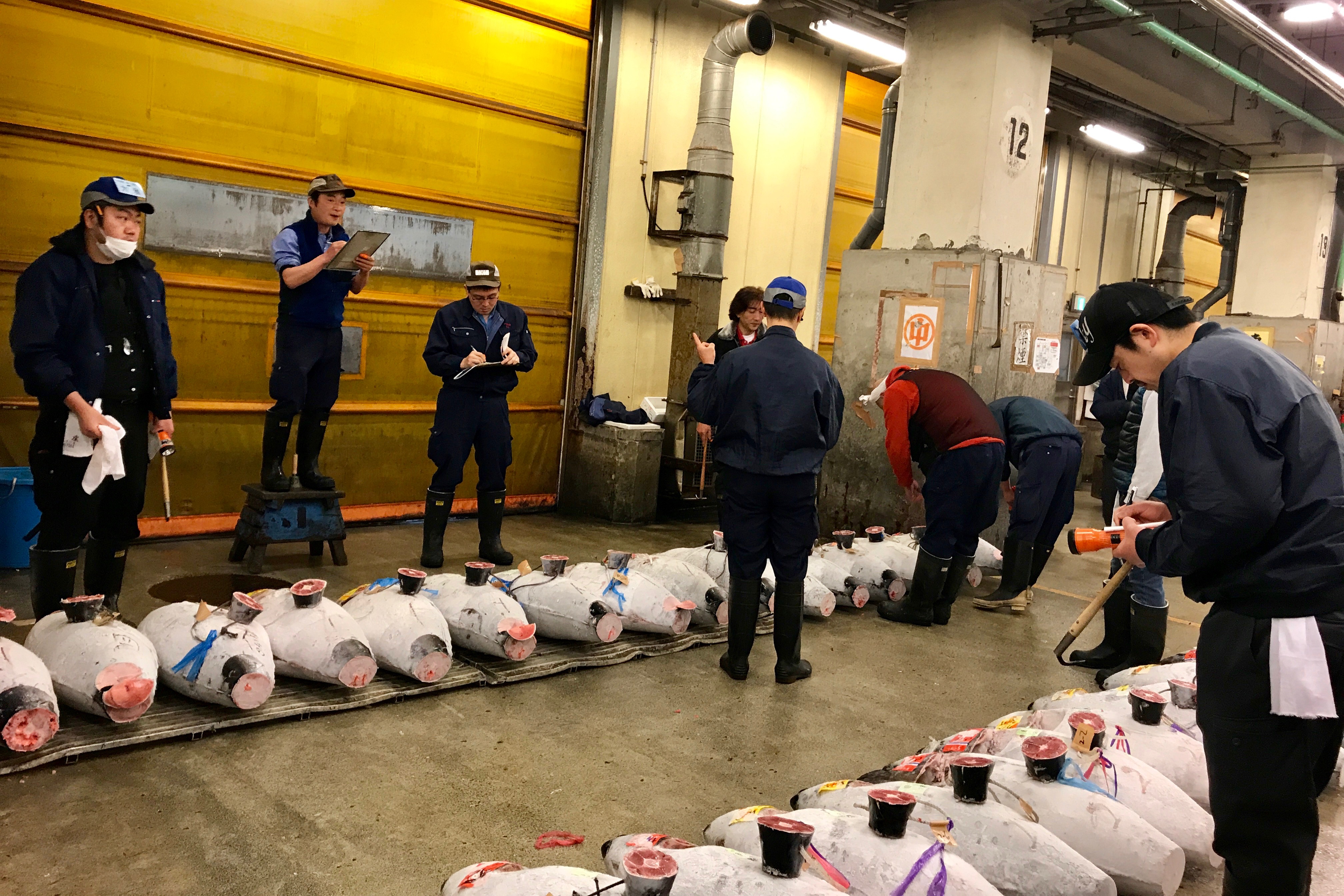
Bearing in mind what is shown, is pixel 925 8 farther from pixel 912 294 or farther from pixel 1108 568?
pixel 1108 568

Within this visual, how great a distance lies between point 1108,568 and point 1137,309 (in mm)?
5854

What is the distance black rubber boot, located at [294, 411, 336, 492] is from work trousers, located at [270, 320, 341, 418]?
1.9 inches

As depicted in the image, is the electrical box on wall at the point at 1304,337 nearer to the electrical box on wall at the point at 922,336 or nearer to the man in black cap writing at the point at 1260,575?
the electrical box on wall at the point at 922,336

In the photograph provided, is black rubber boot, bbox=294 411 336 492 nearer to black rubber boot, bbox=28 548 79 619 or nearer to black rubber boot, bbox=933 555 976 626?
black rubber boot, bbox=28 548 79 619

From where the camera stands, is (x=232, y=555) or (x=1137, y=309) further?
(x=232, y=555)

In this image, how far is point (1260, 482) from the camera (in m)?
2.04

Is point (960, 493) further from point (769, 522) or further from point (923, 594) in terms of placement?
point (769, 522)

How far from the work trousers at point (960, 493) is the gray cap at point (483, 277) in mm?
2664

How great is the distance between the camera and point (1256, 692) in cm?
211

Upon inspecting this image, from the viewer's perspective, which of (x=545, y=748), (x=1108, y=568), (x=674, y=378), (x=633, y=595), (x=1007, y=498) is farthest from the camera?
(x=674, y=378)

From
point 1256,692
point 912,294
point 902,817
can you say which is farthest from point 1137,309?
point 912,294

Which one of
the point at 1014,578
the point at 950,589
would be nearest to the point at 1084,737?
the point at 950,589

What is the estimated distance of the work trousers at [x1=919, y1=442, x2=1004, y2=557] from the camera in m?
5.41

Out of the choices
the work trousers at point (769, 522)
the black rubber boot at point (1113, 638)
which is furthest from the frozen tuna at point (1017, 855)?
the black rubber boot at point (1113, 638)
